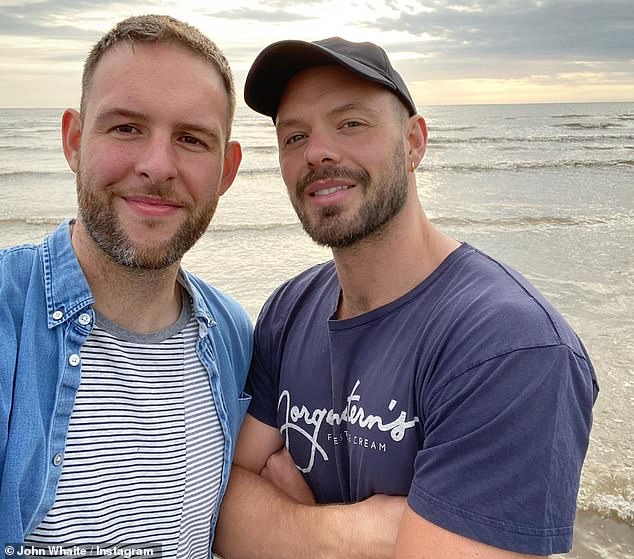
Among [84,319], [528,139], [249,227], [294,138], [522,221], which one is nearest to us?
[84,319]

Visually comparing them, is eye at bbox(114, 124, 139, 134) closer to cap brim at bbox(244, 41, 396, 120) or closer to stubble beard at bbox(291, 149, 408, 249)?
cap brim at bbox(244, 41, 396, 120)

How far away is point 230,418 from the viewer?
2.56 metres

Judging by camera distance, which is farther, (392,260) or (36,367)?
(392,260)

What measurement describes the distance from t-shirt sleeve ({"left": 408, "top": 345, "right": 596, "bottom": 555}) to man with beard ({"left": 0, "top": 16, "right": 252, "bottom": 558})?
944 millimetres

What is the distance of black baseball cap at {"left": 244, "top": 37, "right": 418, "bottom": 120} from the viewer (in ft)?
7.77

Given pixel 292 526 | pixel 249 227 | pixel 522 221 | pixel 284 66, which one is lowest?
pixel 249 227

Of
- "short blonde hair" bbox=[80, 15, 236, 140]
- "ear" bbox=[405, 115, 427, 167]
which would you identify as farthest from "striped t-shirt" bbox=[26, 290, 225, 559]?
"ear" bbox=[405, 115, 427, 167]

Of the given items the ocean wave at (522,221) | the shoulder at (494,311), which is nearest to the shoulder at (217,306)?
the shoulder at (494,311)

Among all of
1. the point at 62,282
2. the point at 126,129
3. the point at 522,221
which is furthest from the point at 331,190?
the point at 522,221

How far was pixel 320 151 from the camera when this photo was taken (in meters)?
2.46

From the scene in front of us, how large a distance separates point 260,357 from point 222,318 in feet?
0.82

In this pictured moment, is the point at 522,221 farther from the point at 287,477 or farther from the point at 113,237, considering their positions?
the point at 113,237

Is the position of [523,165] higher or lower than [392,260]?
lower

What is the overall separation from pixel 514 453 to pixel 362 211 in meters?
1.08
